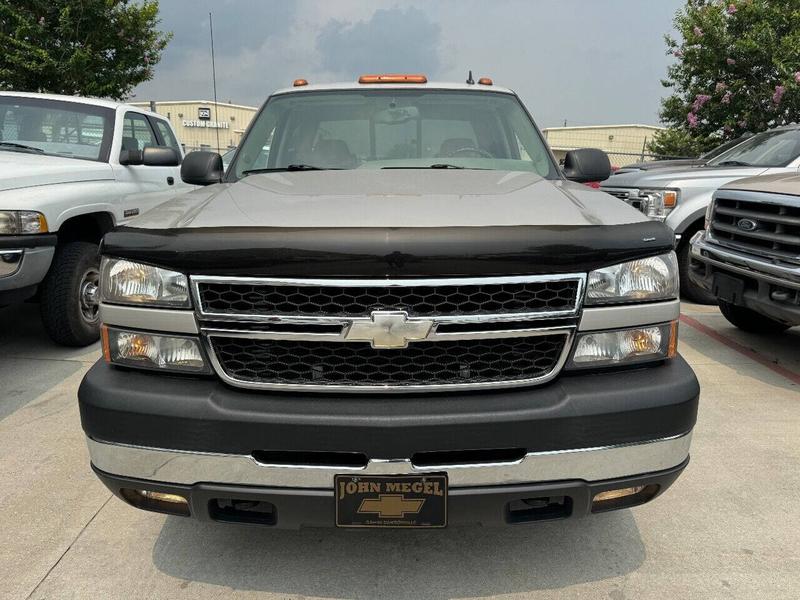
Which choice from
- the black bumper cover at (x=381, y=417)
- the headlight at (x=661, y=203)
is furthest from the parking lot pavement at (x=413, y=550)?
the headlight at (x=661, y=203)

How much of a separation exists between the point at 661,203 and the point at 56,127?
19.2 ft

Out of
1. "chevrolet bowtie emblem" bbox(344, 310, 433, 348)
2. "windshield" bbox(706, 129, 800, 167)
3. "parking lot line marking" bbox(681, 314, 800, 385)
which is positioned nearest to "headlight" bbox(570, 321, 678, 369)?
"chevrolet bowtie emblem" bbox(344, 310, 433, 348)

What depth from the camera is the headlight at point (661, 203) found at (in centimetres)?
650

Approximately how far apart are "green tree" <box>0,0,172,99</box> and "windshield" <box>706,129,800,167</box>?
36.6ft

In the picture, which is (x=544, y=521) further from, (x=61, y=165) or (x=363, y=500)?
(x=61, y=165)

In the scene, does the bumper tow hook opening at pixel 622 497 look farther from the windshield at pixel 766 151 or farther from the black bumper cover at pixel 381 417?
the windshield at pixel 766 151

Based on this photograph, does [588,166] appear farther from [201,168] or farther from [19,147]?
[19,147]

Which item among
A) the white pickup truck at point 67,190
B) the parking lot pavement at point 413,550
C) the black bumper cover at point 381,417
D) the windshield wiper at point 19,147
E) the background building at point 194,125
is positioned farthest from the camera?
the background building at point 194,125

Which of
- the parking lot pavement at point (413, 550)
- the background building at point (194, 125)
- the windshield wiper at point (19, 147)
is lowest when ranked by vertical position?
the parking lot pavement at point (413, 550)

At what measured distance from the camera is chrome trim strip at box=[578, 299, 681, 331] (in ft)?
6.08

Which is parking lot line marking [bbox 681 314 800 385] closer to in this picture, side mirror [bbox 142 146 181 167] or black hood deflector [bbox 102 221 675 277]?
black hood deflector [bbox 102 221 675 277]

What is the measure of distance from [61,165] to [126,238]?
3310 millimetres

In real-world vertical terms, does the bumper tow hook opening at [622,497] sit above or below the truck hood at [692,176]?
below

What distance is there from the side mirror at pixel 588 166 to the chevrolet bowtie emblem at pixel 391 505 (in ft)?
6.61
